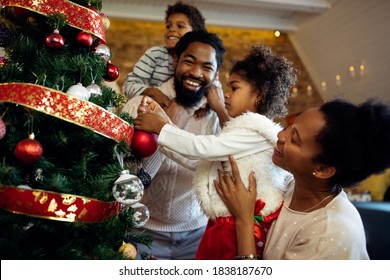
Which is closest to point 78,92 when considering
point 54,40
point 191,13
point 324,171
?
point 54,40

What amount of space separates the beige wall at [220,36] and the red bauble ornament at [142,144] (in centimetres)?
438

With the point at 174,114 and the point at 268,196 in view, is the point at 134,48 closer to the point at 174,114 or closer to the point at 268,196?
the point at 174,114

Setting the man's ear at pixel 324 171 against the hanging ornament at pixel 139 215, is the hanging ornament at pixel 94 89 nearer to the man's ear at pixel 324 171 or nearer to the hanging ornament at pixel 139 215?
the hanging ornament at pixel 139 215

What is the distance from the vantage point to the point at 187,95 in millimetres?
1779

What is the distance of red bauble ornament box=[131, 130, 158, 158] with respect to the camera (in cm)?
113

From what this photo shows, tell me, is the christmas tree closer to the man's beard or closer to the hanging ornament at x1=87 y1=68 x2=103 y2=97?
the hanging ornament at x1=87 y1=68 x2=103 y2=97

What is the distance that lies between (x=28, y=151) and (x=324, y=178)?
79 centimetres

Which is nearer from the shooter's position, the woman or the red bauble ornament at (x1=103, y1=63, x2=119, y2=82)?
the woman

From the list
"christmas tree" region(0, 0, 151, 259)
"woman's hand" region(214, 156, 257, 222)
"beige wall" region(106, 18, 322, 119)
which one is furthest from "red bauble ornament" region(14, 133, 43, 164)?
"beige wall" region(106, 18, 322, 119)

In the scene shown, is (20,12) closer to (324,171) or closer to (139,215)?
(139,215)
